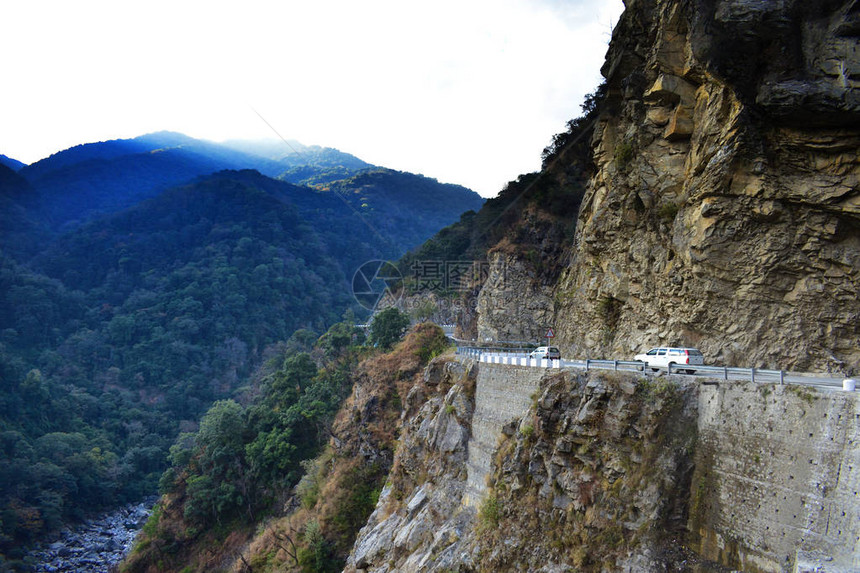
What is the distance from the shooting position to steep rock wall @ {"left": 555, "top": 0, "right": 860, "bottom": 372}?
12172 millimetres

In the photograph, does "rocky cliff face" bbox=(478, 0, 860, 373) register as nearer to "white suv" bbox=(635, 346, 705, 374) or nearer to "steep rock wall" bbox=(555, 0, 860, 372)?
"steep rock wall" bbox=(555, 0, 860, 372)

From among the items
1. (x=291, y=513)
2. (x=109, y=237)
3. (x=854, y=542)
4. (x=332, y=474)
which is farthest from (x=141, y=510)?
(x=109, y=237)

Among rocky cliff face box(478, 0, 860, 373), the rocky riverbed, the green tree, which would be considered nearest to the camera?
rocky cliff face box(478, 0, 860, 373)

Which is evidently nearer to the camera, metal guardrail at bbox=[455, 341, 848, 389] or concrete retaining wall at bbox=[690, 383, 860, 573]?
Result: concrete retaining wall at bbox=[690, 383, 860, 573]

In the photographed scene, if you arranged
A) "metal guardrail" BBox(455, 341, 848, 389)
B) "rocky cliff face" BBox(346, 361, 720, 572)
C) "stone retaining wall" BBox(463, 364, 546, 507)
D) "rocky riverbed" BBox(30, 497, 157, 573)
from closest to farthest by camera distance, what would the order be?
"metal guardrail" BBox(455, 341, 848, 389) → "rocky cliff face" BBox(346, 361, 720, 572) → "stone retaining wall" BBox(463, 364, 546, 507) → "rocky riverbed" BBox(30, 497, 157, 573)

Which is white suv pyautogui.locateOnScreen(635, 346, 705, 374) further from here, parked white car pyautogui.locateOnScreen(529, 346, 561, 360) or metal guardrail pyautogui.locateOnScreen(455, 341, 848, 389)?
parked white car pyautogui.locateOnScreen(529, 346, 561, 360)

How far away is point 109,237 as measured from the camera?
103250 mm

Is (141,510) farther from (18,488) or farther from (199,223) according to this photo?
(199,223)

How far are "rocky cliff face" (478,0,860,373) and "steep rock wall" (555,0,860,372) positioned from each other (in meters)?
0.03

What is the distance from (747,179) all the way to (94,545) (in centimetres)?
5301

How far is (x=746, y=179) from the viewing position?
1364 cm

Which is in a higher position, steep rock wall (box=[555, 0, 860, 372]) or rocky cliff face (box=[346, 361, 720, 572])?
steep rock wall (box=[555, 0, 860, 372])

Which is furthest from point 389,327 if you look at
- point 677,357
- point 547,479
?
point 677,357

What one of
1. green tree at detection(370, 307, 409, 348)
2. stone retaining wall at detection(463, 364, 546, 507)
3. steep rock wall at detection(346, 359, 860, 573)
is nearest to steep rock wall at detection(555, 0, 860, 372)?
steep rock wall at detection(346, 359, 860, 573)
